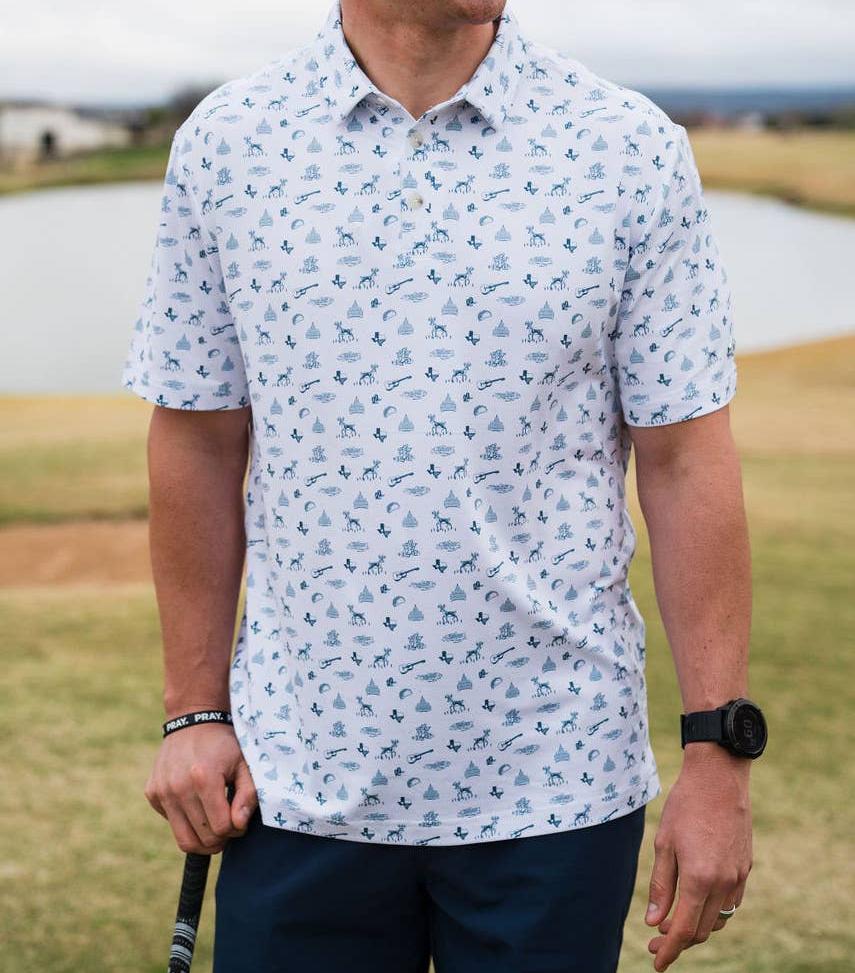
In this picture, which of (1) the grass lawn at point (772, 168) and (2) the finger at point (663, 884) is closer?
(2) the finger at point (663, 884)

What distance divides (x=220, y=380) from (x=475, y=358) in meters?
0.20

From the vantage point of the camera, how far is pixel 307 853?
903mm

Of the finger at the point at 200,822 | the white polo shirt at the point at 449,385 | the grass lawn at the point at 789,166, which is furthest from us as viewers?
the grass lawn at the point at 789,166

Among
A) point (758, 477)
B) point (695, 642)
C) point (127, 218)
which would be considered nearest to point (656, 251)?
point (695, 642)

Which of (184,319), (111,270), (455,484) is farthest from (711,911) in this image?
(111,270)

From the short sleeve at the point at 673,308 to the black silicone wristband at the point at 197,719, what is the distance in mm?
357

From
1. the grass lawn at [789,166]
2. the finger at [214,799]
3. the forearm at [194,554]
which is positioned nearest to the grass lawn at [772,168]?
the grass lawn at [789,166]

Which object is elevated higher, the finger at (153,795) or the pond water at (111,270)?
the pond water at (111,270)

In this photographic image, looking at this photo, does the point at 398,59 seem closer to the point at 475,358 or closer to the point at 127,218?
the point at 475,358

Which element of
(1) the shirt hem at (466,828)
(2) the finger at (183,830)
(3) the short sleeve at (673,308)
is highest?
(3) the short sleeve at (673,308)

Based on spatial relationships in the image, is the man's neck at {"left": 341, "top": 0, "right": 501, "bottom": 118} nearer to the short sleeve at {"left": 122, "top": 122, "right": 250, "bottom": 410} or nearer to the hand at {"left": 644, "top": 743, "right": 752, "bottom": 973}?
the short sleeve at {"left": 122, "top": 122, "right": 250, "bottom": 410}

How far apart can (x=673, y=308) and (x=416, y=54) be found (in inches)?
8.9

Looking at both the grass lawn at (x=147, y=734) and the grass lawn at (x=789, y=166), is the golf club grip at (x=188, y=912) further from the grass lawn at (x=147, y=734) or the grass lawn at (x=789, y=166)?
the grass lawn at (x=789, y=166)

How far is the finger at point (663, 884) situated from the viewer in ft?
2.91
